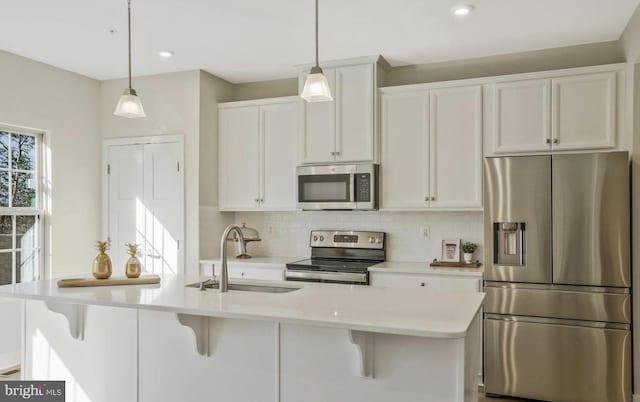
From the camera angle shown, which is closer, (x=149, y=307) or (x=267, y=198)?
(x=149, y=307)

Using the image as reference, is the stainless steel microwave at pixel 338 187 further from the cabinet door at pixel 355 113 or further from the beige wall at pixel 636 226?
the beige wall at pixel 636 226

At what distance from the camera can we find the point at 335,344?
82.8 inches

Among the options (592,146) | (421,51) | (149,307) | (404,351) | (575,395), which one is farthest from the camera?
(421,51)

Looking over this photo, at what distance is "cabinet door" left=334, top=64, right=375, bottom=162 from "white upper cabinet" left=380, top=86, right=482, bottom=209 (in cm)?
12

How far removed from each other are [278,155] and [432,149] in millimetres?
1382

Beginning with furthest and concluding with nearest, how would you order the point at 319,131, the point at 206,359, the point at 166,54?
the point at 319,131
the point at 166,54
the point at 206,359

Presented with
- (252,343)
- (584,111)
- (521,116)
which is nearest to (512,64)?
(521,116)

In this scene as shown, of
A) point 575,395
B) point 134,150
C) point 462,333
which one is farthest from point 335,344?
point 134,150

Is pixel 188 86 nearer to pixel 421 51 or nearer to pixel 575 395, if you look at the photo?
pixel 421 51

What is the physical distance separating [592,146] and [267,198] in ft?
8.67

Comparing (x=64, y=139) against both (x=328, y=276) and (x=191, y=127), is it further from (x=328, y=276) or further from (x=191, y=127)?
(x=328, y=276)

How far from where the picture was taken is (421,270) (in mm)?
3779

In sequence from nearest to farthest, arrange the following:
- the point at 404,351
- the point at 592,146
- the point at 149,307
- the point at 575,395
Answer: the point at 404,351
the point at 149,307
the point at 575,395
the point at 592,146

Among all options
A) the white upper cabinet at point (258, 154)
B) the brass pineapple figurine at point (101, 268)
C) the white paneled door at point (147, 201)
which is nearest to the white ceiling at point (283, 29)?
the white upper cabinet at point (258, 154)
